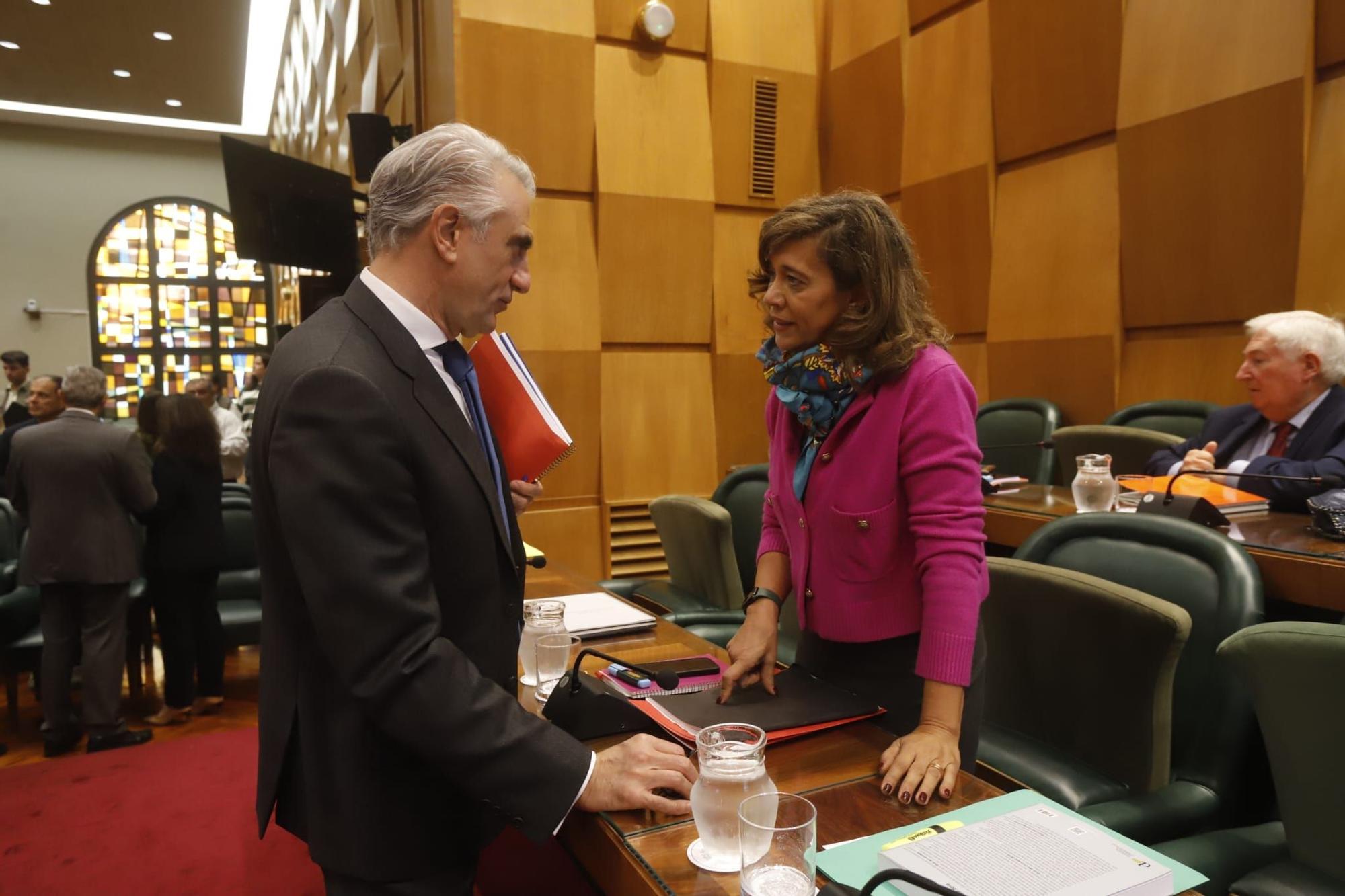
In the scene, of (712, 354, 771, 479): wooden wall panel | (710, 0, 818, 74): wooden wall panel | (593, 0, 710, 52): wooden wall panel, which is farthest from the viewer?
(712, 354, 771, 479): wooden wall panel

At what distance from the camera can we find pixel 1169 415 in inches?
143

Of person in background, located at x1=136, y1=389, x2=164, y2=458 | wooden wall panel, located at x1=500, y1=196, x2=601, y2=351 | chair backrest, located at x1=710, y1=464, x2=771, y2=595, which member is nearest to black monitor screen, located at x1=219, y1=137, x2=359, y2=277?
person in background, located at x1=136, y1=389, x2=164, y2=458

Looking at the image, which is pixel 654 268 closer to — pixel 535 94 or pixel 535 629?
pixel 535 94

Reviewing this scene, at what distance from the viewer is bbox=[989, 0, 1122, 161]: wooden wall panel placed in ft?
12.6

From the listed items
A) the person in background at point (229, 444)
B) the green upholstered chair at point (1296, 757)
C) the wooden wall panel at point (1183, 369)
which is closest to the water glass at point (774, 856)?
the green upholstered chair at point (1296, 757)

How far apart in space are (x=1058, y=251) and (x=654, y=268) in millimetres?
1991

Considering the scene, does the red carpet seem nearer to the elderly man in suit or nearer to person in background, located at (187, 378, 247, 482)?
the elderly man in suit

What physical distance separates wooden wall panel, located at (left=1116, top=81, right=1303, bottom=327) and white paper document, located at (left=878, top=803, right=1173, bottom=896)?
3.23 m

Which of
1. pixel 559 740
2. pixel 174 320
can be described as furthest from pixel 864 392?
pixel 174 320

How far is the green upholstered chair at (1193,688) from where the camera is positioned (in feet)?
4.44

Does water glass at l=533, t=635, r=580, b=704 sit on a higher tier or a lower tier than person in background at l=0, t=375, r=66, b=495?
lower

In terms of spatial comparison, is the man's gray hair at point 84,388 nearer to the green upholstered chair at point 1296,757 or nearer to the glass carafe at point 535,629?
the glass carafe at point 535,629

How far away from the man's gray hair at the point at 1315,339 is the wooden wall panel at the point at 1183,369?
60 cm

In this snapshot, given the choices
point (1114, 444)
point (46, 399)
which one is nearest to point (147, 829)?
point (46, 399)
